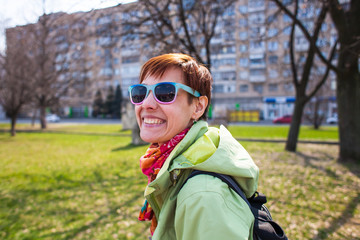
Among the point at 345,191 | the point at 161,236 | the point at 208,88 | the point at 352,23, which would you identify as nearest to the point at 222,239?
the point at 161,236

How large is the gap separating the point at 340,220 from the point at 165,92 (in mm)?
4119

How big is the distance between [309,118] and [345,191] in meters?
19.2

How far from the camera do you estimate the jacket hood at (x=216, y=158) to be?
3.57ft

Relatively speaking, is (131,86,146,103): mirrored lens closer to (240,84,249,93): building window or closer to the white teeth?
the white teeth

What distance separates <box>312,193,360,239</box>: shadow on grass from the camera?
341 centimetres

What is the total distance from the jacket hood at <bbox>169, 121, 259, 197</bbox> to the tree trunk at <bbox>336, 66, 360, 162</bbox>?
307 inches

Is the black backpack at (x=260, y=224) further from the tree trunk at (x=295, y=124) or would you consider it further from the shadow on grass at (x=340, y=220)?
the tree trunk at (x=295, y=124)

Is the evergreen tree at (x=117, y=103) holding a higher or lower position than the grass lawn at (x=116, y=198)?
higher

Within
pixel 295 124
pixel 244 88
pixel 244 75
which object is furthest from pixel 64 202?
pixel 244 88

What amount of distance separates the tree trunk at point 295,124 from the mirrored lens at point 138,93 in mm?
9464

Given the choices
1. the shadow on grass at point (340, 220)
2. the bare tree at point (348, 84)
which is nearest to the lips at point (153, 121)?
the shadow on grass at point (340, 220)

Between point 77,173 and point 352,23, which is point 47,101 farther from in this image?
point 352,23

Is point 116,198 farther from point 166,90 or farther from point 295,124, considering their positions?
point 295,124

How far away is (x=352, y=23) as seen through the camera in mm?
7027
